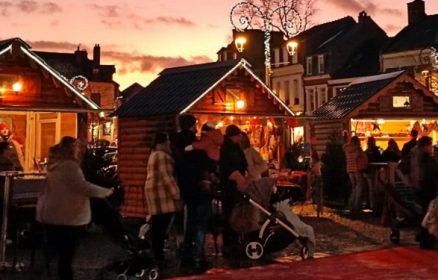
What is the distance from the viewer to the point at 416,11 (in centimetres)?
4512

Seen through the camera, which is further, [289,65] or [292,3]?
[289,65]

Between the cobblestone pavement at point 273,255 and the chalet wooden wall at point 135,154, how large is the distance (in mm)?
2657

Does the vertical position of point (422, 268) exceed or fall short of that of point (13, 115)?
it falls short

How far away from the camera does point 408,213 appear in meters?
11.6

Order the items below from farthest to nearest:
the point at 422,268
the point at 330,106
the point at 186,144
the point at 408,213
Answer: the point at 330,106
the point at 408,213
the point at 186,144
the point at 422,268

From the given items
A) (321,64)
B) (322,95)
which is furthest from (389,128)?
(321,64)

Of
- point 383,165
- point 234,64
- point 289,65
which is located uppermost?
point 289,65

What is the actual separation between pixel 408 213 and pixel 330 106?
11323 millimetres

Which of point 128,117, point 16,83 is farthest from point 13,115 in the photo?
point 128,117

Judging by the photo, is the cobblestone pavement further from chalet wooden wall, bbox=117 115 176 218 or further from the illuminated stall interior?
the illuminated stall interior

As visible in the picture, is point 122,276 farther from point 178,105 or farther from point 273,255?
point 178,105

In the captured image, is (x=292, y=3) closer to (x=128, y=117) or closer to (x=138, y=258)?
(x=128, y=117)

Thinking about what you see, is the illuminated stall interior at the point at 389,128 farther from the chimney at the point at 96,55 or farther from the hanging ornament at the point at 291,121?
the chimney at the point at 96,55

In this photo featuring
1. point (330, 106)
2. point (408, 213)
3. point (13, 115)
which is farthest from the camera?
point (330, 106)
